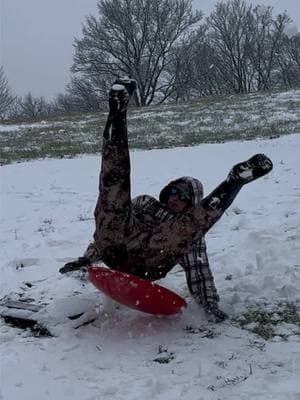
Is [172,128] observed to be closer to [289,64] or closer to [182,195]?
→ [182,195]

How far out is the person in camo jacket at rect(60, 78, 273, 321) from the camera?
11.5ft

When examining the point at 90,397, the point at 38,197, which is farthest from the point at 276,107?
the point at 90,397

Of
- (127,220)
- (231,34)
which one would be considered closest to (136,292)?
(127,220)

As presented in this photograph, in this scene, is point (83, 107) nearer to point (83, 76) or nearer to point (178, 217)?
point (83, 76)

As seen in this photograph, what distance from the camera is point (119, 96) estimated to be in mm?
3428

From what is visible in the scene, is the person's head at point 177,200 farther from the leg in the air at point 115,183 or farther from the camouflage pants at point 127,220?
the leg in the air at point 115,183

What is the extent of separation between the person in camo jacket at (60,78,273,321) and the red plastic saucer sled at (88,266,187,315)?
1.00 feet

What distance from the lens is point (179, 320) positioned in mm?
3736

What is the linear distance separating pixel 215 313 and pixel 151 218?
817 millimetres

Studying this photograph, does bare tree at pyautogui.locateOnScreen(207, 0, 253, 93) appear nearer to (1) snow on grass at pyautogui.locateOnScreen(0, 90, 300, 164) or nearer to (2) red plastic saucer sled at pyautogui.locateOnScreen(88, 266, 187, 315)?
(1) snow on grass at pyautogui.locateOnScreen(0, 90, 300, 164)

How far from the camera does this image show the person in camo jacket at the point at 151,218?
351cm

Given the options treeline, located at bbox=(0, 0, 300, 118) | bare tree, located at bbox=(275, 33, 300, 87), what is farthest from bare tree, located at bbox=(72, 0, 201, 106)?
bare tree, located at bbox=(275, 33, 300, 87)

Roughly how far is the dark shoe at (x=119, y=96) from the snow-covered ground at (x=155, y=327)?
4.57 ft

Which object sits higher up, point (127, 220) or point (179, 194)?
point (179, 194)
